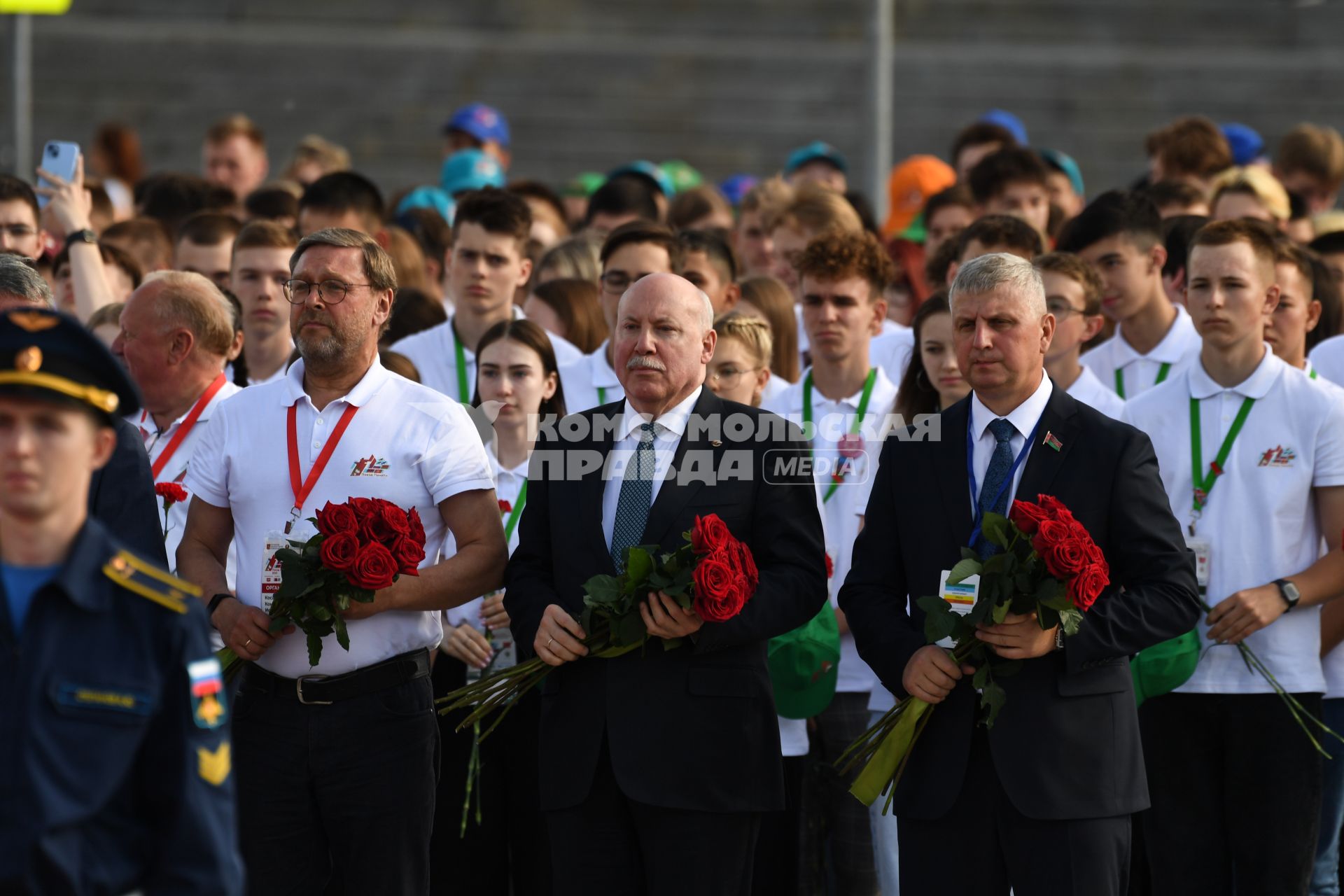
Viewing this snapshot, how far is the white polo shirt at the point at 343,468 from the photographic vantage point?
18.5 feet

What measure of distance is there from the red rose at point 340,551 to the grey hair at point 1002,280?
1.98 m

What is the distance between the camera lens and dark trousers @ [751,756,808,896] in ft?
23.1

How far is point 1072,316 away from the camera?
288 inches

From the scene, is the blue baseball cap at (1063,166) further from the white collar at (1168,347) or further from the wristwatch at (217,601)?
the wristwatch at (217,601)

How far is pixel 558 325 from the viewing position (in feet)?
28.9

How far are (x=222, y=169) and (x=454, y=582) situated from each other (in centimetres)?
874

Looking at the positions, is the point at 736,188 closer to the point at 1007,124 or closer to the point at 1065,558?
the point at 1007,124

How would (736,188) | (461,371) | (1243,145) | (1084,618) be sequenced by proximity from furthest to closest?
(736,188) → (1243,145) → (461,371) → (1084,618)

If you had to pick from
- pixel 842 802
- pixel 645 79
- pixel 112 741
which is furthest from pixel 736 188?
pixel 112 741

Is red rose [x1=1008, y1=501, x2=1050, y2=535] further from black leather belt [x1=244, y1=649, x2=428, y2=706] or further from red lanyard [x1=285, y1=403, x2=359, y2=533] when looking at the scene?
red lanyard [x1=285, y1=403, x2=359, y2=533]

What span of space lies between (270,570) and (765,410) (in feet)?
6.34

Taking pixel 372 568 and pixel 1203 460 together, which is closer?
pixel 372 568

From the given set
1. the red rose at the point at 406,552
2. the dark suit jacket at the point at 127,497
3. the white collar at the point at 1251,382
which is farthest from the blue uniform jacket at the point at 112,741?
the white collar at the point at 1251,382

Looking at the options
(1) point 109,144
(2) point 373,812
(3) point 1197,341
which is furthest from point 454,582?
(1) point 109,144
